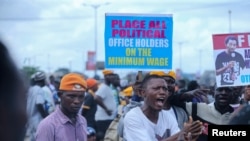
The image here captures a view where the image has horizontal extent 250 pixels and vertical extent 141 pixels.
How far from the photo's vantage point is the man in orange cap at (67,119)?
518cm

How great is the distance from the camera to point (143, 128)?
5004mm

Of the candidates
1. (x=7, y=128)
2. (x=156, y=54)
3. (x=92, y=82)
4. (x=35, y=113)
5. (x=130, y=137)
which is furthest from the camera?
(x=92, y=82)

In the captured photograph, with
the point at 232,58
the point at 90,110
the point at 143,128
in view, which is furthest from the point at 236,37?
the point at 90,110

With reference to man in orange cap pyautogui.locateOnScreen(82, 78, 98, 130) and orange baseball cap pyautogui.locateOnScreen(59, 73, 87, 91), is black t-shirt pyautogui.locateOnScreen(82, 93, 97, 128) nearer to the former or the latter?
man in orange cap pyautogui.locateOnScreen(82, 78, 98, 130)

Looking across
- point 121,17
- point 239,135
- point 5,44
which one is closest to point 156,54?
point 121,17

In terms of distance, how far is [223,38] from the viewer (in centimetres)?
789

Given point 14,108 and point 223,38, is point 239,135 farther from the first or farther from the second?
point 14,108

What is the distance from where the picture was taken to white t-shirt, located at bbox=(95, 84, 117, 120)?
12391 mm

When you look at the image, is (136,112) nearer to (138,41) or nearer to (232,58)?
(138,41)

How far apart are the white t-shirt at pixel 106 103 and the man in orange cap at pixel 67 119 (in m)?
6.72

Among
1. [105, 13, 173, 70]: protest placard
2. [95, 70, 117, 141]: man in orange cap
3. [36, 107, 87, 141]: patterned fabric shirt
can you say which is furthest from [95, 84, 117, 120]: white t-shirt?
[36, 107, 87, 141]: patterned fabric shirt

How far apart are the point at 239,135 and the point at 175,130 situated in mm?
971

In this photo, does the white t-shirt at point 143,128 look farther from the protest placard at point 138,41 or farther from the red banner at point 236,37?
the red banner at point 236,37

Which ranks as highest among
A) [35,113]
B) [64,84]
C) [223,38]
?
[223,38]
